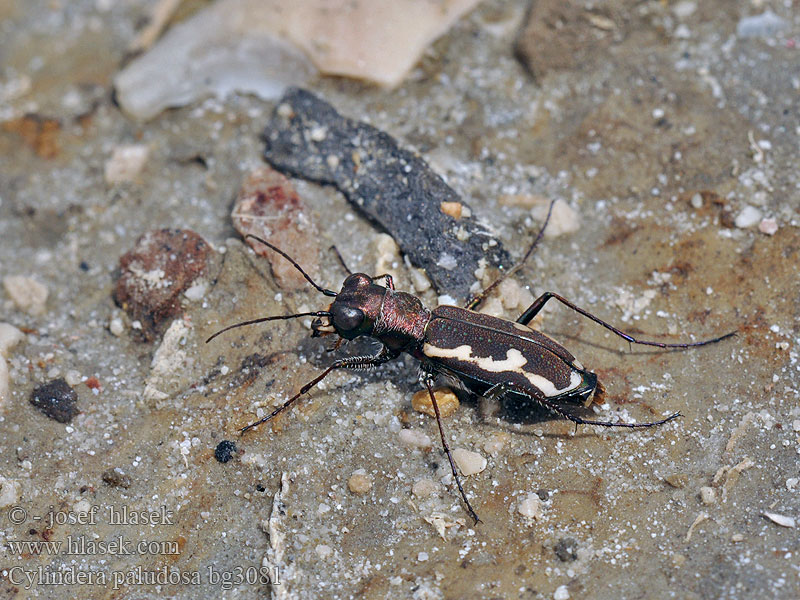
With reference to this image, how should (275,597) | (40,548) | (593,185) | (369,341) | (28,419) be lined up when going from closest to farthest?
(275,597), (40,548), (28,419), (369,341), (593,185)

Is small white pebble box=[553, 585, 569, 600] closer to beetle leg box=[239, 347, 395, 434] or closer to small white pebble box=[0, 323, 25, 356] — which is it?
beetle leg box=[239, 347, 395, 434]

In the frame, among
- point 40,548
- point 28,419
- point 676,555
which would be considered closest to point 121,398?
point 28,419

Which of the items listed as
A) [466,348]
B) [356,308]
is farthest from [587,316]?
[356,308]

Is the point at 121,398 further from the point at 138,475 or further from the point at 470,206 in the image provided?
the point at 470,206

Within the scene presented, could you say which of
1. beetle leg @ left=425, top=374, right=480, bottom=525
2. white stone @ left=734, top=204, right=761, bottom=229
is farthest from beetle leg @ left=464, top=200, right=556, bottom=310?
white stone @ left=734, top=204, right=761, bottom=229

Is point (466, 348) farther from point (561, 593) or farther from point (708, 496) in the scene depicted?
point (708, 496)
